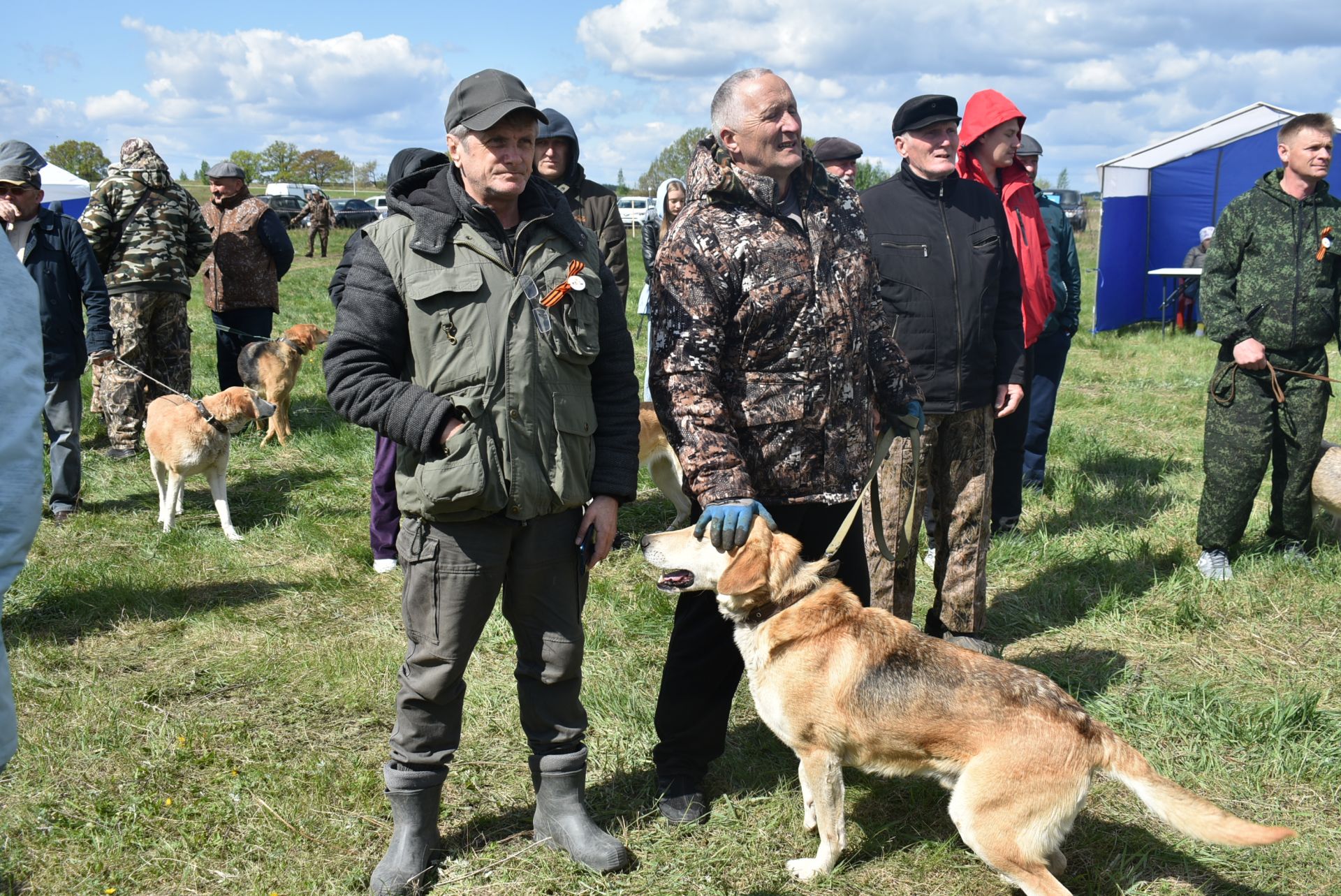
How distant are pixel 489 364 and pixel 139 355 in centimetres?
614

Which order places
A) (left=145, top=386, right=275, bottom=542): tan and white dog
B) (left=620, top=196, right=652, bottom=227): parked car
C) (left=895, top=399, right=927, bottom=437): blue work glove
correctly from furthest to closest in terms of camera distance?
(left=620, top=196, right=652, bottom=227): parked car → (left=145, top=386, right=275, bottom=542): tan and white dog → (left=895, top=399, right=927, bottom=437): blue work glove

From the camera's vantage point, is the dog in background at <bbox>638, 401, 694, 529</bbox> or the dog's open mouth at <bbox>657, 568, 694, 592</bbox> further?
the dog in background at <bbox>638, 401, 694, 529</bbox>

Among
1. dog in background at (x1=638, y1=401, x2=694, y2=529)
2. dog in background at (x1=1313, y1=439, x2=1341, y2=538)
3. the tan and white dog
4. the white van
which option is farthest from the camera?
the white van

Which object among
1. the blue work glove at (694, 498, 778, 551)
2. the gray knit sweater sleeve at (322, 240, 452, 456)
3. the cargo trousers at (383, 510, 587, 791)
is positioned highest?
the gray knit sweater sleeve at (322, 240, 452, 456)

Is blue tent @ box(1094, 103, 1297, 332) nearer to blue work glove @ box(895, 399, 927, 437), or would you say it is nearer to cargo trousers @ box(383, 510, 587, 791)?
blue work glove @ box(895, 399, 927, 437)

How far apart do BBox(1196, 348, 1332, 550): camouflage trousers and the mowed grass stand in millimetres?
308

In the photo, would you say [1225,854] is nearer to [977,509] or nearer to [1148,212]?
[977,509]

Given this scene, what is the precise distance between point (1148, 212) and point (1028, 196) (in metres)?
11.8

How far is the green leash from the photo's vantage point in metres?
3.02

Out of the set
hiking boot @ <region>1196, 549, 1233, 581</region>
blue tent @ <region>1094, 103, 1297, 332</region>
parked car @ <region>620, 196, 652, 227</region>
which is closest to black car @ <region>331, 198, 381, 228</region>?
parked car @ <region>620, 196, 652, 227</region>

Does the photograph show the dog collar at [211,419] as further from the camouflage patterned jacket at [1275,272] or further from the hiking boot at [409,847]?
the camouflage patterned jacket at [1275,272]

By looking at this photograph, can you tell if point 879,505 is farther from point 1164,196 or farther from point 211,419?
point 1164,196

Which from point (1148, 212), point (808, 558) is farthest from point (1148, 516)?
point (1148, 212)

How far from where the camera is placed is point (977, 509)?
404cm
